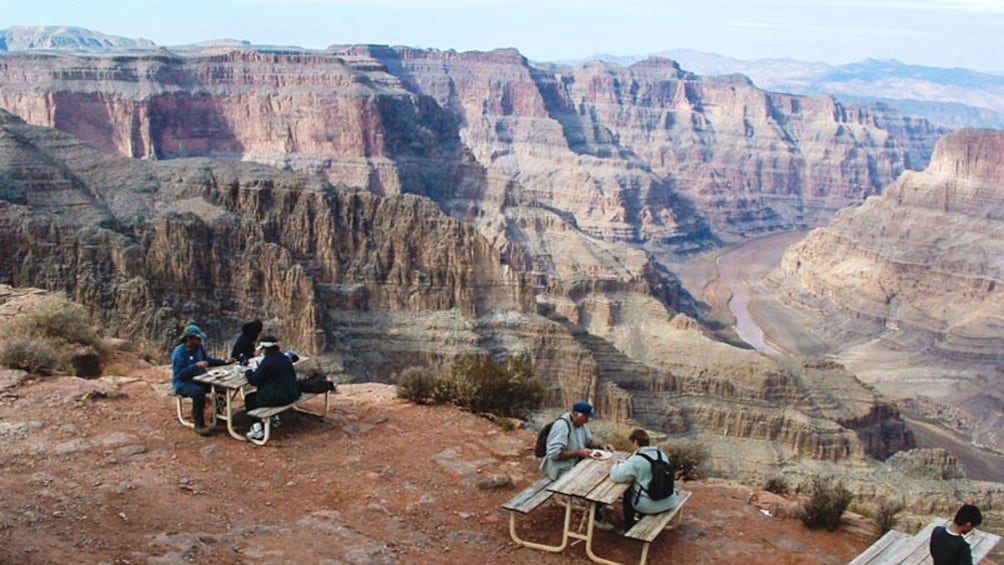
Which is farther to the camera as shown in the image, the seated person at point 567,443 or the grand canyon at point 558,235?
the grand canyon at point 558,235

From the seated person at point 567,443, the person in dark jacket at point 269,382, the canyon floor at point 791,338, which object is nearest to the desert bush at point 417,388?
the person in dark jacket at point 269,382

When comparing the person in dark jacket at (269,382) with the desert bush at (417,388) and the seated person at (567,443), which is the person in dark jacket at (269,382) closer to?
the desert bush at (417,388)

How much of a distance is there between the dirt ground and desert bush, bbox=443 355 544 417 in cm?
127

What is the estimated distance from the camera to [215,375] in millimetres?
13984

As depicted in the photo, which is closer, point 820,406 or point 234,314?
point 234,314

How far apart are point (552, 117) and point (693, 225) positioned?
31.6 metres

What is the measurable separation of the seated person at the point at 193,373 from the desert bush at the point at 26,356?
131 inches

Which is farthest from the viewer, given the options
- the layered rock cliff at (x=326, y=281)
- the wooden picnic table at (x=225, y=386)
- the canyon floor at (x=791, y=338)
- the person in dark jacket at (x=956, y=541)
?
the canyon floor at (x=791, y=338)

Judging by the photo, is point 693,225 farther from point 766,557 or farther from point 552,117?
point 766,557

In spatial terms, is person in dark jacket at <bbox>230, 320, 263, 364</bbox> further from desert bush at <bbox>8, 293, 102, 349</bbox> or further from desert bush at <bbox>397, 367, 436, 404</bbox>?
desert bush at <bbox>8, 293, 102, 349</bbox>

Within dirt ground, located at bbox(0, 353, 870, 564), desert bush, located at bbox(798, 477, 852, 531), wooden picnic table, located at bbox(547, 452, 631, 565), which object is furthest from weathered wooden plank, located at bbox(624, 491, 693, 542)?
desert bush, located at bbox(798, 477, 852, 531)

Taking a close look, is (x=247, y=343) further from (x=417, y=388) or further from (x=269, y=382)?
(x=417, y=388)

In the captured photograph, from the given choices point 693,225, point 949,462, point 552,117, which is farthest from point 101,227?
Result: point 552,117

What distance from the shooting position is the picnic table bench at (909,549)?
404 inches
